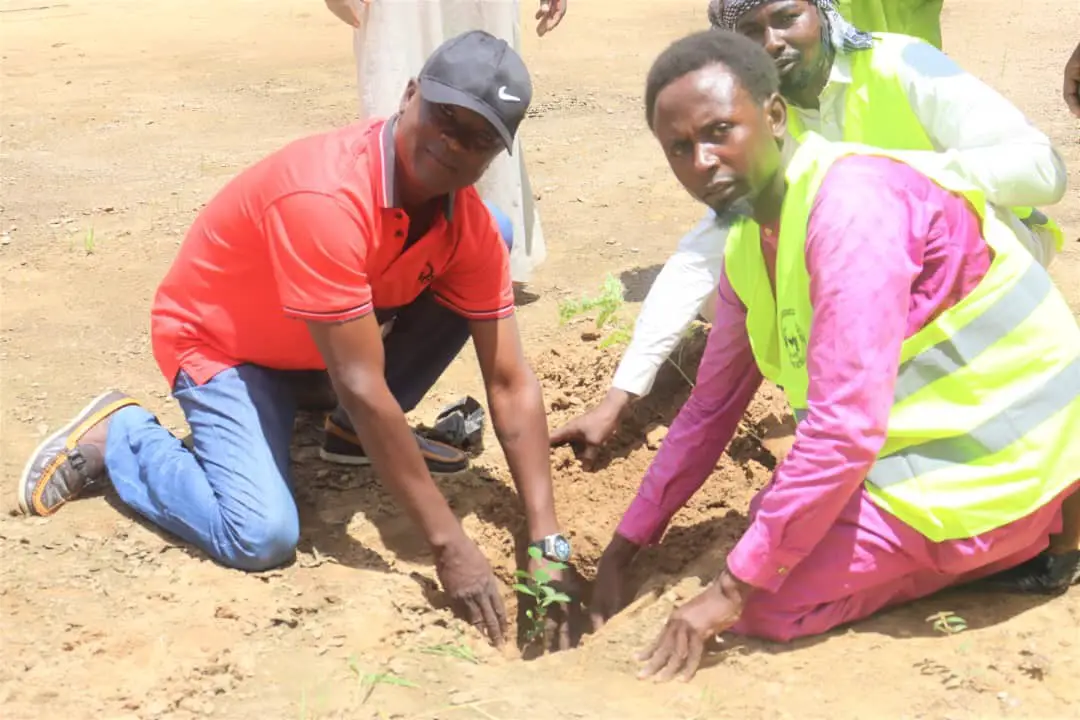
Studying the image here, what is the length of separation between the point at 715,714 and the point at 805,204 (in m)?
1.00

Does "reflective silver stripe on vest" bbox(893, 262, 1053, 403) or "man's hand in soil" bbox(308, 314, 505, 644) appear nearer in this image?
"reflective silver stripe on vest" bbox(893, 262, 1053, 403)

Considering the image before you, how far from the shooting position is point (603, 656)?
8.80ft

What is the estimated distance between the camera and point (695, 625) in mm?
2436

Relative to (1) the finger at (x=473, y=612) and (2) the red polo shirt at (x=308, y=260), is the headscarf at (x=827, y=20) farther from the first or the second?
(1) the finger at (x=473, y=612)

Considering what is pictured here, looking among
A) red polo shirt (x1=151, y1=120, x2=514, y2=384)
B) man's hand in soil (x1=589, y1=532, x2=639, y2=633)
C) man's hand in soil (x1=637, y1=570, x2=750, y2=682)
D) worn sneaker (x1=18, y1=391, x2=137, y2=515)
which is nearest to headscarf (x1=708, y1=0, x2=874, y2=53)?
red polo shirt (x1=151, y1=120, x2=514, y2=384)

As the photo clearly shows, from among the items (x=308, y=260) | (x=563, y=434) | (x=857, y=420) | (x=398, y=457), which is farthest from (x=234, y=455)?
(x=857, y=420)

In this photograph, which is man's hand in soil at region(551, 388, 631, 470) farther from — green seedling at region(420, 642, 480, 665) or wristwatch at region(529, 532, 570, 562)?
green seedling at region(420, 642, 480, 665)

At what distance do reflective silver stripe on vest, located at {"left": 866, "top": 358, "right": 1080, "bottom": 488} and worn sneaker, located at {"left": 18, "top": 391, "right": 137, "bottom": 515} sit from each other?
2.07m

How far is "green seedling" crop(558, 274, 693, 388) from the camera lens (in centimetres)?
413

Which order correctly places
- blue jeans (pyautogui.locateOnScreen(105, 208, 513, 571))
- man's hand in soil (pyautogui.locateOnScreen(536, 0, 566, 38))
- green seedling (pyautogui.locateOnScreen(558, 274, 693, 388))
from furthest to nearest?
man's hand in soil (pyautogui.locateOnScreen(536, 0, 566, 38)) < green seedling (pyautogui.locateOnScreen(558, 274, 693, 388)) < blue jeans (pyautogui.locateOnScreen(105, 208, 513, 571))

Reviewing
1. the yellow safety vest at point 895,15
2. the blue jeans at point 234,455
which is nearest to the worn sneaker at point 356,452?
the blue jeans at point 234,455

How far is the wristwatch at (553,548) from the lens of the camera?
10.2 feet

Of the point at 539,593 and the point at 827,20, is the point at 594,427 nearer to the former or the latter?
the point at 539,593

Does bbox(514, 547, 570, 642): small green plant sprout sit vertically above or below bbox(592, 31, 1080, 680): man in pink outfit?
below
